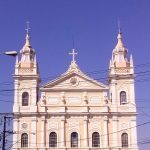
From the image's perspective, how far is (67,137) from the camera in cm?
6209

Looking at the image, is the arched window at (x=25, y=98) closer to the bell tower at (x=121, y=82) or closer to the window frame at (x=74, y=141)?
the window frame at (x=74, y=141)

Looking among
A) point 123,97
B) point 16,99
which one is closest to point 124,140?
point 123,97

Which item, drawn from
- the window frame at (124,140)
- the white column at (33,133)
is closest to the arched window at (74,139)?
the white column at (33,133)

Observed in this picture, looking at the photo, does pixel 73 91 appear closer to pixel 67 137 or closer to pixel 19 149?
pixel 67 137

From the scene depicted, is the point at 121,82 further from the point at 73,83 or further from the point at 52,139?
the point at 52,139

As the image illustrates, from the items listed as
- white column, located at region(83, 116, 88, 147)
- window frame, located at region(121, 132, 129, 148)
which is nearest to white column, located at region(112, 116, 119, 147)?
window frame, located at region(121, 132, 129, 148)

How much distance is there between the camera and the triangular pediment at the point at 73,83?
63.2 meters

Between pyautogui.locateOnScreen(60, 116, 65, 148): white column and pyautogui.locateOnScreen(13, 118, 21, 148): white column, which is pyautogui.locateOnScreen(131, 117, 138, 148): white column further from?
pyautogui.locateOnScreen(13, 118, 21, 148): white column

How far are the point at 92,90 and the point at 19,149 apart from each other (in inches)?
440

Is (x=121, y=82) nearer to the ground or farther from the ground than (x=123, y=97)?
farther from the ground

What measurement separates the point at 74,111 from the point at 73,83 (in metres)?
3.43

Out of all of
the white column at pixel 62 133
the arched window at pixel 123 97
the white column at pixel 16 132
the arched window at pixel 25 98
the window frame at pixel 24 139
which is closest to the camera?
the white column at pixel 16 132

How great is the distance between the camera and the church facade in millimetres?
61750

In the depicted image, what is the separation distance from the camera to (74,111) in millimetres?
62906
